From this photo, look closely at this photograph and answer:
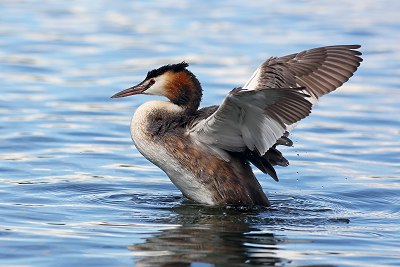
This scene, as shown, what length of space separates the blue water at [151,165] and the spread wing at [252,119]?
25.5 inches

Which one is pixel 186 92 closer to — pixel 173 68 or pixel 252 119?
pixel 173 68

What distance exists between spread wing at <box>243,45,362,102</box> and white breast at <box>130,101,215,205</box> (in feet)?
3.70

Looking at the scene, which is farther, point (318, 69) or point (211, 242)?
point (318, 69)

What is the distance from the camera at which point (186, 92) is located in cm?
953

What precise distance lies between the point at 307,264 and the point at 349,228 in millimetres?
1270

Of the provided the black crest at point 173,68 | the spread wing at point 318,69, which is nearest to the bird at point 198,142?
the black crest at point 173,68

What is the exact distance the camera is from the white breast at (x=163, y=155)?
9.38m

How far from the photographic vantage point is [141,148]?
9453 millimetres

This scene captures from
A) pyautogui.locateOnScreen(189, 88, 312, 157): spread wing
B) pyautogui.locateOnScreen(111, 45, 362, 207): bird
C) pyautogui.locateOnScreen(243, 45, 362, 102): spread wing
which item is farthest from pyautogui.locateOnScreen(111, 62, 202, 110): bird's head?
pyautogui.locateOnScreen(243, 45, 362, 102): spread wing

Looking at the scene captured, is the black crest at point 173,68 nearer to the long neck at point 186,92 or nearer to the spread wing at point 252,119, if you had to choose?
the long neck at point 186,92

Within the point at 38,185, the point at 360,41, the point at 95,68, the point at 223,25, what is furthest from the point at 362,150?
the point at 223,25

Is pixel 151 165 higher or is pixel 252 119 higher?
pixel 252 119

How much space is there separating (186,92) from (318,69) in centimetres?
144

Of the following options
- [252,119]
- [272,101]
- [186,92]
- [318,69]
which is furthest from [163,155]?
[318,69]
